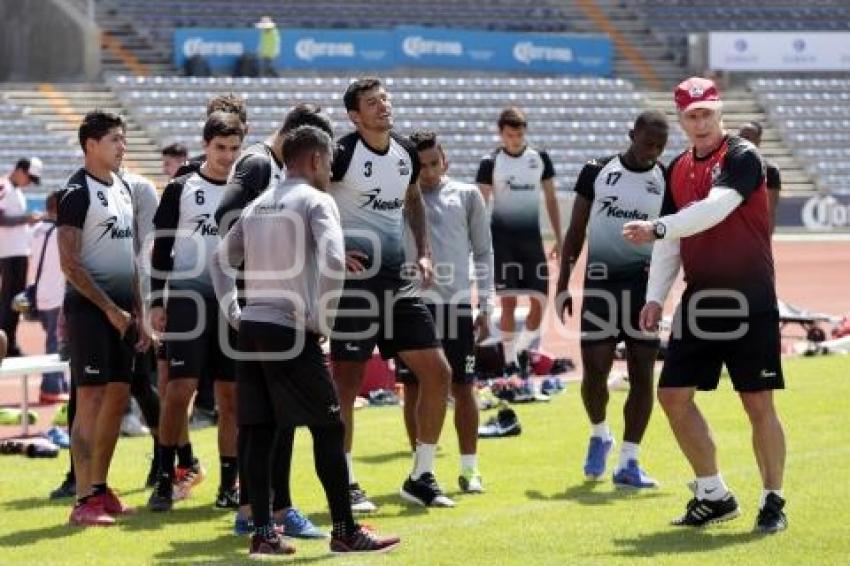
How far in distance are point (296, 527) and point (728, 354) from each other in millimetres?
2193

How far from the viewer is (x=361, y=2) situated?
46.6 m

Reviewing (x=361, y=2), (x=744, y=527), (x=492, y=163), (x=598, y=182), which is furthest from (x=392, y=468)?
(x=361, y=2)

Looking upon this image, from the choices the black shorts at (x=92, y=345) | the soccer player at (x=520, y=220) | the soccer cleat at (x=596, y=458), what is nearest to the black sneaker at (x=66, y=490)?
the black shorts at (x=92, y=345)

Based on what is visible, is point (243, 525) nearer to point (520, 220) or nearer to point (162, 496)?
point (162, 496)

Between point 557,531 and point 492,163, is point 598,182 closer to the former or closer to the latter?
point 557,531

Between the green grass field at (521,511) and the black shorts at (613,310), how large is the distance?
84 centimetres

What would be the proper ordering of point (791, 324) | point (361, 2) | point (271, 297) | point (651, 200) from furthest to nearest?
point (361, 2) → point (791, 324) → point (651, 200) → point (271, 297)

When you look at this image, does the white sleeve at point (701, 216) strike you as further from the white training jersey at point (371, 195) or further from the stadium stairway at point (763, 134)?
the stadium stairway at point (763, 134)

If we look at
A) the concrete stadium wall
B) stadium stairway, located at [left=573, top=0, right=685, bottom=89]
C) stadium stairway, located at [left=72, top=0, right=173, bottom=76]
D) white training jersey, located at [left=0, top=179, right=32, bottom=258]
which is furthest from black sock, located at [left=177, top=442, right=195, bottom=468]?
stadium stairway, located at [left=573, top=0, right=685, bottom=89]

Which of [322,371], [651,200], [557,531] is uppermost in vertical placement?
[651,200]

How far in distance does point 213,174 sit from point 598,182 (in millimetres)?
2407

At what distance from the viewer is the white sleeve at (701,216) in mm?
8820

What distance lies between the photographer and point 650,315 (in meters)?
9.33

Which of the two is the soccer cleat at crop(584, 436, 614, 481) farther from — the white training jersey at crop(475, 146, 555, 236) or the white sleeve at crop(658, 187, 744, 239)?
the white training jersey at crop(475, 146, 555, 236)
